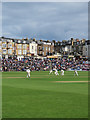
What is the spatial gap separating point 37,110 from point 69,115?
1.69 metres

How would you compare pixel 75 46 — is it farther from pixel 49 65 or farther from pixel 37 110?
pixel 37 110

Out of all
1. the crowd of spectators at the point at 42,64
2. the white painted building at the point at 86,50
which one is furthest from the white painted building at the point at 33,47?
the white painted building at the point at 86,50

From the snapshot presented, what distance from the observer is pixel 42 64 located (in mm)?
77062

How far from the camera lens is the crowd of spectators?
2793 inches

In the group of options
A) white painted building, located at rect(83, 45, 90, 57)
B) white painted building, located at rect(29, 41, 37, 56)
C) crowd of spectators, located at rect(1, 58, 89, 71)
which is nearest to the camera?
crowd of spectators, located at rect(1, 58, 89, 71)

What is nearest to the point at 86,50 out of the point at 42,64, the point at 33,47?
the point at 33,47

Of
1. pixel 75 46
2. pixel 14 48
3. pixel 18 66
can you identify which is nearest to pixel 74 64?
pixel 18 66

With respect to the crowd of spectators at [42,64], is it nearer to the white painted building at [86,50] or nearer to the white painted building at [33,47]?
the white painted building at [33,47]

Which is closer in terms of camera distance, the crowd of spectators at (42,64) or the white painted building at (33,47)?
the crowd of spectators at (42,64)

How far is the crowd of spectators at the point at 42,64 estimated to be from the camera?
7094 centimetres

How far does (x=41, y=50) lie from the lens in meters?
106

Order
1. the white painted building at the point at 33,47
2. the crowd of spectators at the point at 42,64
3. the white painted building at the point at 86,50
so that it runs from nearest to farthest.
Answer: the crowd of spectators at the point at 42,64 < the white painted building at the point at 33,47 < the white painted building at the point at 86,50

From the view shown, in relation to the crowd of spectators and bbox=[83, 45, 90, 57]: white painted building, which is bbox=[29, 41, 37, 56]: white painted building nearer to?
the crowd of spectators

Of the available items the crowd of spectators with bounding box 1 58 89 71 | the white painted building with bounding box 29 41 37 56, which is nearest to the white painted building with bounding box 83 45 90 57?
the white painted building with bounding box 29 41 37 56
